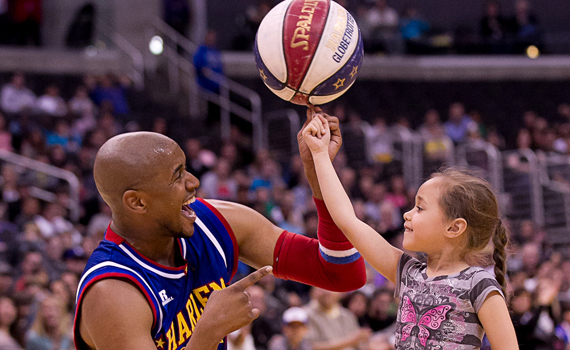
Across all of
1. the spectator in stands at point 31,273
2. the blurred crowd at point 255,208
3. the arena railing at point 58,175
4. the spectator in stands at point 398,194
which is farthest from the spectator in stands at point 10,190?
the spectator in stands at point 398,194

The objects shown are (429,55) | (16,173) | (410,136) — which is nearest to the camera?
(16,173)

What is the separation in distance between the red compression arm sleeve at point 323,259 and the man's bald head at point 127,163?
65cm

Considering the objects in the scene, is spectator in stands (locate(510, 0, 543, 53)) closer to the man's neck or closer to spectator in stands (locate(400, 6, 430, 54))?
spectator in stands (locate(400, 6, 430, 54))

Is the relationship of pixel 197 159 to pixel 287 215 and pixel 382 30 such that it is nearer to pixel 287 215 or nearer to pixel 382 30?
pixel 287 215

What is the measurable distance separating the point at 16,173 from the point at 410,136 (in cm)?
629

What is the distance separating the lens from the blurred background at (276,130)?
6.86m

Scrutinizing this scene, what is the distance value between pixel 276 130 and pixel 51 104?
12.9 ft

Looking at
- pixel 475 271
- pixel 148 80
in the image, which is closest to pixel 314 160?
pixel 475 271

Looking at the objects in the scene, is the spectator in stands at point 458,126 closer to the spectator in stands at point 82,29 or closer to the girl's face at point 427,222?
the spectator in stands at point 82,29

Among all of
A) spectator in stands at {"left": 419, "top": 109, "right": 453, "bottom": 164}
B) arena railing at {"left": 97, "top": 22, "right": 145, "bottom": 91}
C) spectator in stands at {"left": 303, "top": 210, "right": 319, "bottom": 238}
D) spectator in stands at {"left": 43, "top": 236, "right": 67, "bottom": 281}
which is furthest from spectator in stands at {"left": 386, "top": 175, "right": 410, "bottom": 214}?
arena railing at {"left": 97, "top": 22, "right": 145, "bottom": 91}

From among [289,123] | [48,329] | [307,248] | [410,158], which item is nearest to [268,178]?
[289,123]

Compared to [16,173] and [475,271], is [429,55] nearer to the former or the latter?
[16,173]

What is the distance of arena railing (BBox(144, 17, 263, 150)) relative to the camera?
1234 cm

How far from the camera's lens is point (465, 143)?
Result: 11.8 meters
